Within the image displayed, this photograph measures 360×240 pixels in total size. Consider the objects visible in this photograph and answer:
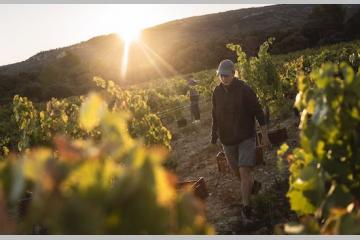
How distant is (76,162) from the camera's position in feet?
3.73

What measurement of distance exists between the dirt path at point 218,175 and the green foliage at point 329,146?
7.51 feet

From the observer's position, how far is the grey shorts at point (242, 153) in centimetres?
523

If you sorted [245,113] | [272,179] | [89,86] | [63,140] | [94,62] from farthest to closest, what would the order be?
[94,62] < [89,86] < [272,179] < [245,113] < [63,140]

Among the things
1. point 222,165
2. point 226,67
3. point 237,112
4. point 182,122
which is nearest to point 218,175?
point 222,165

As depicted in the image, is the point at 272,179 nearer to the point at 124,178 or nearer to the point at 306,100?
the point at 306,100

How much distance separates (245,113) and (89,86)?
1528 inches

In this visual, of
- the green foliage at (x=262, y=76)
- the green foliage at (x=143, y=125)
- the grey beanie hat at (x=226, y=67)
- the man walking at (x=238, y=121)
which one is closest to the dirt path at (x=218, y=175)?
the man walking at (x=238, y=121)

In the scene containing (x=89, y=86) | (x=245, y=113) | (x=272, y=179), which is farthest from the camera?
(x=89, y=86)

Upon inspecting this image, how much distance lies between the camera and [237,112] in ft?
17.8

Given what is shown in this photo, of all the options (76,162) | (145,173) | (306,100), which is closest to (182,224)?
(145,173)

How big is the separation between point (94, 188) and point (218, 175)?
674 cm

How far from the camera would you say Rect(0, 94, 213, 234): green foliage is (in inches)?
42.3

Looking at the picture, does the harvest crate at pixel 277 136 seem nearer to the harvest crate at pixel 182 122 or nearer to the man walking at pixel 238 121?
the man walking at pixel 238 121

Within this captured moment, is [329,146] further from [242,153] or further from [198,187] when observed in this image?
[198,187]
